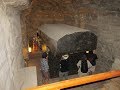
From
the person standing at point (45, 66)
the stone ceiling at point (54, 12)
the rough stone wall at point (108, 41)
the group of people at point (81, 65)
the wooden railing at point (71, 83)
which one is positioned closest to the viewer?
the wooden railing at point (71, 83)

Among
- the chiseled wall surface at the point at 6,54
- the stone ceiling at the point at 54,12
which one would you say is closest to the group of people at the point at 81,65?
the stone ceiling at the point at 54,12

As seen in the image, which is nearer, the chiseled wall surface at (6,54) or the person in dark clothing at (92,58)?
the chiseled wall surface at (6,54)

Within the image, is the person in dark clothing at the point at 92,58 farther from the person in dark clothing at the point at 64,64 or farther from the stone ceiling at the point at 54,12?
the stone ceiling at the point at 54,12

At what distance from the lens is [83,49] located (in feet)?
18.6

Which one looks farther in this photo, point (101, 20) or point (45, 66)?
point (101, 20)

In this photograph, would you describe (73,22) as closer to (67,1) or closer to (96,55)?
(67,1)

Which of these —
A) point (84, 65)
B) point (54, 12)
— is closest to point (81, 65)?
point (84, 65)

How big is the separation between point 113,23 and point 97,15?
1.32 meters

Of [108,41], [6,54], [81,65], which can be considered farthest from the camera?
[81,65]

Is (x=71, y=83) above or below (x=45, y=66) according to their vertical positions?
above

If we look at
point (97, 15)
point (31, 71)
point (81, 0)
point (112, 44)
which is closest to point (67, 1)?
point (81, 0)

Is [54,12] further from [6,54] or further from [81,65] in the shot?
[6,54]

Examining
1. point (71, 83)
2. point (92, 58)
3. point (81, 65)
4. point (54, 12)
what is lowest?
point (81, 65)

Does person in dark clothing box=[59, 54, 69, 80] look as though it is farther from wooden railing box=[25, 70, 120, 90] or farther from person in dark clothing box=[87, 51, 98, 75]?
wooden railing box=[25, 70, 120, 90]
